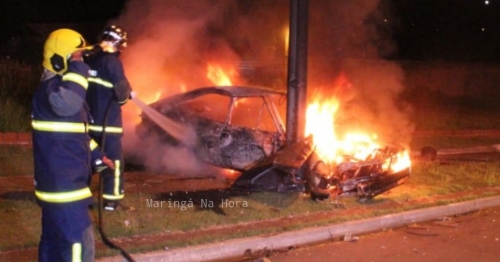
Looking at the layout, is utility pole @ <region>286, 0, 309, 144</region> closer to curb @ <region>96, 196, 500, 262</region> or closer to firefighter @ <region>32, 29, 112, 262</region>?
curb @ <region>96, 196, 500, 262</region>

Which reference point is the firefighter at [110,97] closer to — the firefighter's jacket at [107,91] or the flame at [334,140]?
the firefighter's jacket at [107,91]

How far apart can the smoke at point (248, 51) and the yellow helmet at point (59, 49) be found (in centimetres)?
563

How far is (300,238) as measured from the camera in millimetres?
7188

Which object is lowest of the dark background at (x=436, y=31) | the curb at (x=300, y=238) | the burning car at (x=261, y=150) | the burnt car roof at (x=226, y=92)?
the curb at (x=300, y=238)

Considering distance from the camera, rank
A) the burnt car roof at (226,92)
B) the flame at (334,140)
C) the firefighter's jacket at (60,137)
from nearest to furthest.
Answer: the firefighter's jacket at (60,137) < the flame at (334,140) < the burnt car roof at (226,92)

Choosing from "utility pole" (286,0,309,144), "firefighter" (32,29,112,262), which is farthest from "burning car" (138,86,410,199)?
"firefighter" (32,29,112,262)

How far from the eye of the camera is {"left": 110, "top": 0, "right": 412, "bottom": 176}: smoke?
11.9 meters

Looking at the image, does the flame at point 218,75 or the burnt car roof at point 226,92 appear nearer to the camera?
the burnt car roof at point 226,92

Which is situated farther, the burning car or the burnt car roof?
the burnt car roof

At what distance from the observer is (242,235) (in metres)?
6.91

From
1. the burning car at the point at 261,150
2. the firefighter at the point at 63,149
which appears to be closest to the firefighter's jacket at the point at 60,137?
the firefighter at the point at 63,149

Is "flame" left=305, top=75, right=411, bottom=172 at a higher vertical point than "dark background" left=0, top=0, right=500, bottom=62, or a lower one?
lower

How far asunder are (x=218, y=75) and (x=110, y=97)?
645 centimetres

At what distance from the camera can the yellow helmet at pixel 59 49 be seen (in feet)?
14.1
